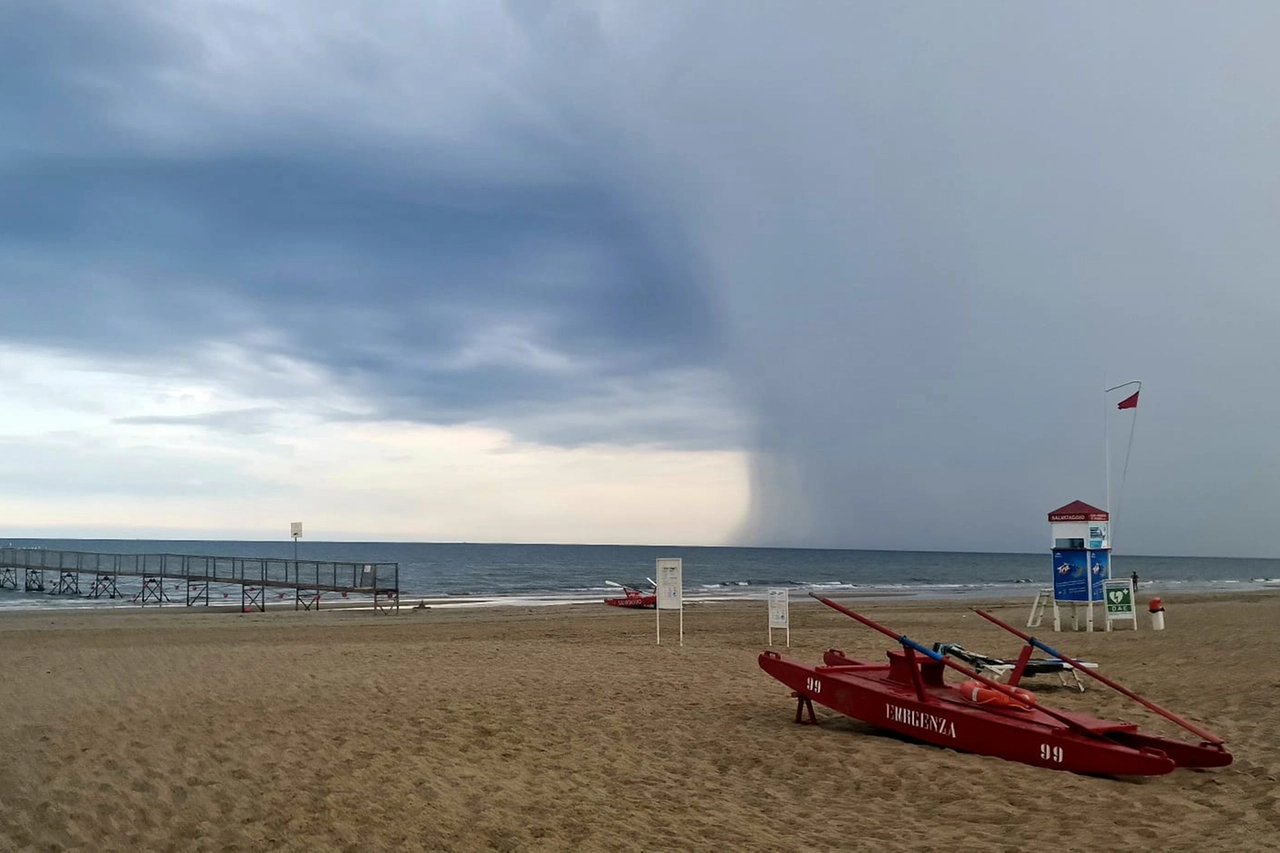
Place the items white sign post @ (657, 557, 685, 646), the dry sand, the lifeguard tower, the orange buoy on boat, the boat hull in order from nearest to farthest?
the dry sand < the boat hull < the orange buoy on boat < white sign post @ (657, 557, 685, 646) < the lifeguard tower

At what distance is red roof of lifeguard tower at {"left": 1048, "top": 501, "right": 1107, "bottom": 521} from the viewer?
1947 cm

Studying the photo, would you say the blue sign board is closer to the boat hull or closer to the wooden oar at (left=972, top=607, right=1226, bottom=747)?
the wooden oar at (left=972, top=607, right=1226, bottom=747)

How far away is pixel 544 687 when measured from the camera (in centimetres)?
1191

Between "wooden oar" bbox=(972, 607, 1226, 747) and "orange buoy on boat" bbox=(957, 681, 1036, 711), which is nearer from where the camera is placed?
"wooden oar" bbox=(972, 607, 1226, 747)

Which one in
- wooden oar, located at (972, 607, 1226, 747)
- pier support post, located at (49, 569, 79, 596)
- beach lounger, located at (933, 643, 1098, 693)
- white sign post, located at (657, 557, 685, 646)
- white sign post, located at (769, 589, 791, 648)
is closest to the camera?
wooden oar, located at (972, 607, 1226, 747)

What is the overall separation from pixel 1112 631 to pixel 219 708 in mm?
17618

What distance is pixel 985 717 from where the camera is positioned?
784 centimetres

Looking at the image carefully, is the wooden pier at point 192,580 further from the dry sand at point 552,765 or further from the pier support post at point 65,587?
the dry sand at point 552,765

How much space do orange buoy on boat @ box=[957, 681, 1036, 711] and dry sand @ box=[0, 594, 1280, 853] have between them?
797 mm

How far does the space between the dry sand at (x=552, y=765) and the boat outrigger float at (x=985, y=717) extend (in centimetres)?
16

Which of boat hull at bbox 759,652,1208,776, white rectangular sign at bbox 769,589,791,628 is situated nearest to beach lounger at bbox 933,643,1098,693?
boat hull at bbox 759,652,1208,776

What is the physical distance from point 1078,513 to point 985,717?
13451 millimetres

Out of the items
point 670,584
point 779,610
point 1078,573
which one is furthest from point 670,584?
A: point 1078,573

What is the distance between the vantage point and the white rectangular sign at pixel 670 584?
16.4m
